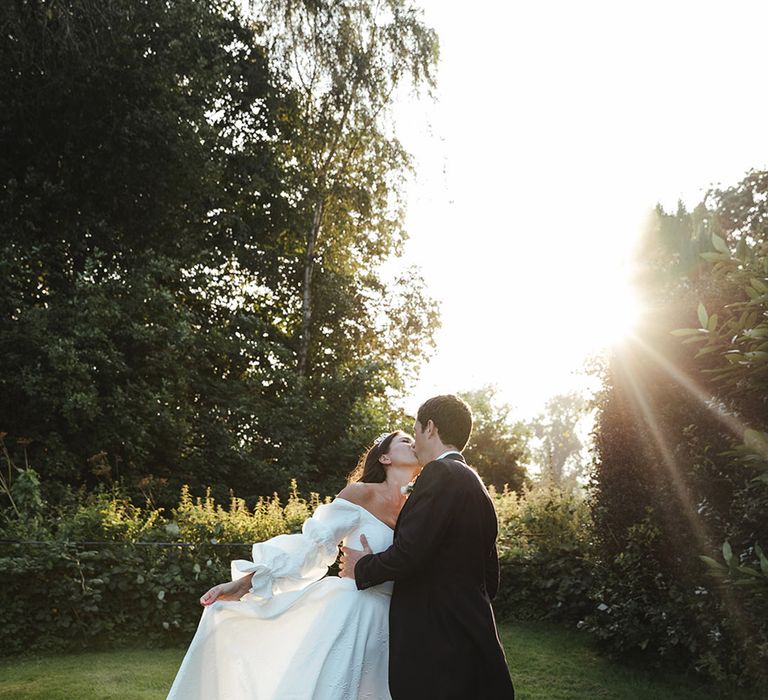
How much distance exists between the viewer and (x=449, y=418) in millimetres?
3623

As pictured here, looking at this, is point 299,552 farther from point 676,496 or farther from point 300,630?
point 676,496

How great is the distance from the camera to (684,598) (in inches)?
290

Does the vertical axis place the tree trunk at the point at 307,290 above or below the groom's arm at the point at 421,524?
above

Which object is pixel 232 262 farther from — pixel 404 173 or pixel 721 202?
pixel 721 202

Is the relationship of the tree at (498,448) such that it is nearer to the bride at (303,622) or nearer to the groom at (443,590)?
the bride at (303,622)

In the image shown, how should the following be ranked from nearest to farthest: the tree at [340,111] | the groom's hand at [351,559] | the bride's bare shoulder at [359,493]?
the groom's hand at [351,559]
the bride's bare shoulder at [359,493]
the tree at [340,111]

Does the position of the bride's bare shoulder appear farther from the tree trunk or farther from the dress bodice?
the tree trunk

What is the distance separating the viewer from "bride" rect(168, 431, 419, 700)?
367 cm

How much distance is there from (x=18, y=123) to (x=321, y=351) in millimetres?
9643

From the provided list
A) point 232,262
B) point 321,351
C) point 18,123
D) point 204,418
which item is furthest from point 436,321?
point 18,123

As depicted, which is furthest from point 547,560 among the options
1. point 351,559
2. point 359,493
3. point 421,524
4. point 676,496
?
point 421,524

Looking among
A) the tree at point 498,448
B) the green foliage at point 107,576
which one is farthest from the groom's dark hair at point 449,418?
the tree at point 498,448

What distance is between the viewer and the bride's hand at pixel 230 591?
4.02m

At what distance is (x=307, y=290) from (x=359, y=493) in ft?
59.7
